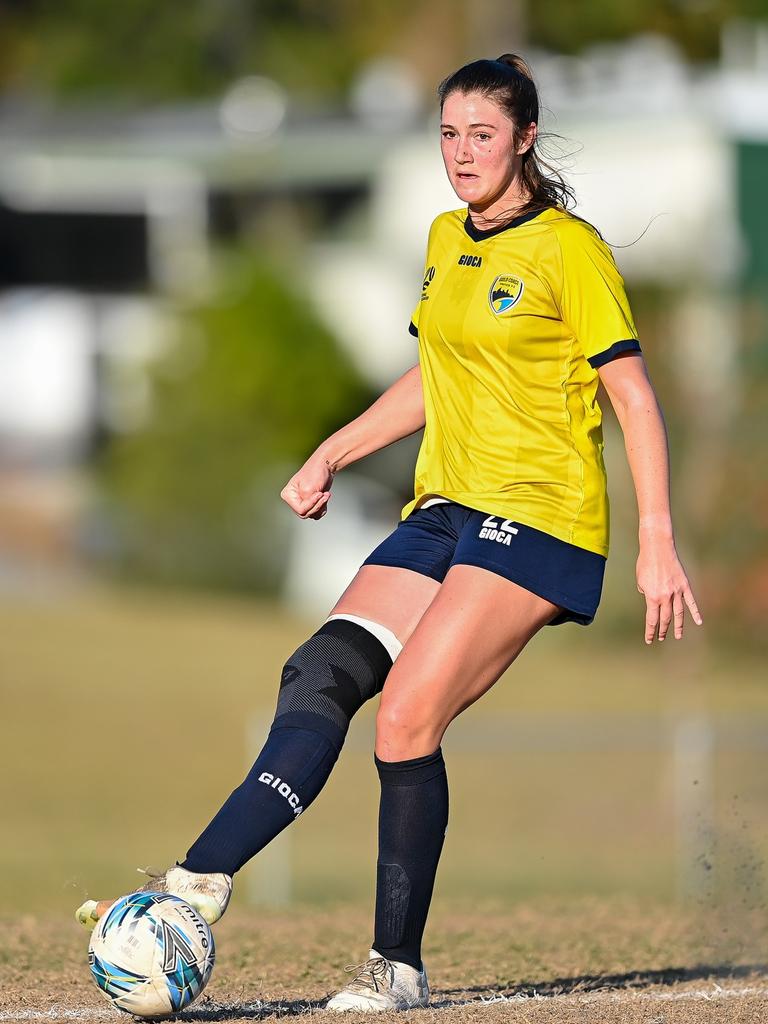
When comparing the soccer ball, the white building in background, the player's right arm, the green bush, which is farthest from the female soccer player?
the green bush

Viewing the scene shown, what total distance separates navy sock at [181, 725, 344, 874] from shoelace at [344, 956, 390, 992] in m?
0.45

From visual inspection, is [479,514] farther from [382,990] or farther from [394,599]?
[382,990]

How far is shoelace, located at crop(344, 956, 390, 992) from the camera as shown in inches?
191

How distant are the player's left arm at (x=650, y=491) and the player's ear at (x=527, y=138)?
2.15 feet

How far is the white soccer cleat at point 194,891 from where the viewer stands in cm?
461

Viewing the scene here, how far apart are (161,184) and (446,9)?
1529 cm

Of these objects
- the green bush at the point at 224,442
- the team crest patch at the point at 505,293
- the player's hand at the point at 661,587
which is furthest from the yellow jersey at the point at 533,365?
the green bush at the point at 224,442

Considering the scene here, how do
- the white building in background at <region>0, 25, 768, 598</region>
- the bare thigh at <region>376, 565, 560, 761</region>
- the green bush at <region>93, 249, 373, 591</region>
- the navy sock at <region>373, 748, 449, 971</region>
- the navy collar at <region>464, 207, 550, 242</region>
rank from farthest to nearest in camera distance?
1. the white building in background at <region>0, 25, 768, 598</region>
2. the green bush at <region>93, 249, 373, 591</region>
3. the navy collar at <region>464, 207, 550, 242</region>
4. the navy sock at <region>373, 748, 449, 971</region>
5. the bare thigh at <region>376, 565, 560, 761</region>

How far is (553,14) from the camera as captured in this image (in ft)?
183

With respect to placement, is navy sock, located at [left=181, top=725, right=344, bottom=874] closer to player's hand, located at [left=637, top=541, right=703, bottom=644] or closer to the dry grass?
the dry grass

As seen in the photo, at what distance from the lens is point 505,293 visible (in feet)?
16.1

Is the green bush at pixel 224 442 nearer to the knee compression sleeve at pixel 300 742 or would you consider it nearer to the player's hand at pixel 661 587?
the knee compression sleeve at pixel 300 742

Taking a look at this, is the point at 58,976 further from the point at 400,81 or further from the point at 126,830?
the point at 400,81

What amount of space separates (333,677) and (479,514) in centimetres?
59
